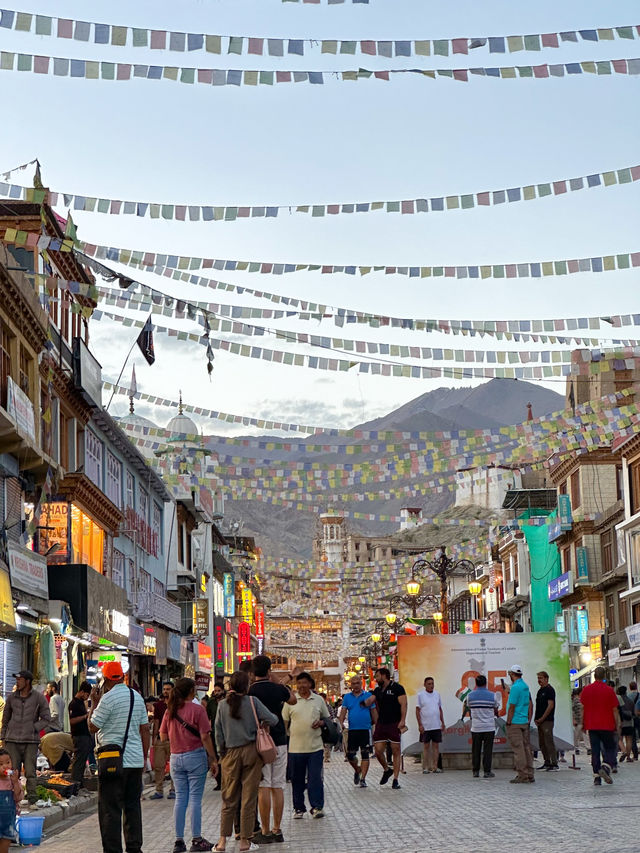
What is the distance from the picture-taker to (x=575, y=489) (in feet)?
214

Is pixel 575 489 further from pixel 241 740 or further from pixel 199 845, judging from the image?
pixel 199 845

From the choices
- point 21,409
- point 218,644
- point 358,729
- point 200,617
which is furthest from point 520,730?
point 218,644

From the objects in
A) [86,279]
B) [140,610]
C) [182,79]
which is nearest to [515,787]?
[182,79]

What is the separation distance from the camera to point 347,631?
192750mm

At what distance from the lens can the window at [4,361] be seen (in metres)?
26.6

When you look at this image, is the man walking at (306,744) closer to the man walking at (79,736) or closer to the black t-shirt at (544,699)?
the man walking at (79,736)

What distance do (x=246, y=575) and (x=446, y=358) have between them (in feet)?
283

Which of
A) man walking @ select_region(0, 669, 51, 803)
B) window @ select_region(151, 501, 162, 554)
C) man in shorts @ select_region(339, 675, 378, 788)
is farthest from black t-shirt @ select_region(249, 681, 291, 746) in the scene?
window @ select_region(151, 501, 162, 554)

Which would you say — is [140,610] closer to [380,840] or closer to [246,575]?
[380,840]

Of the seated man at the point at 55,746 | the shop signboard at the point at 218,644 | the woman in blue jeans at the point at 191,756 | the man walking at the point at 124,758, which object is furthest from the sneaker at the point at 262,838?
the shop signboard at the point at 218,644

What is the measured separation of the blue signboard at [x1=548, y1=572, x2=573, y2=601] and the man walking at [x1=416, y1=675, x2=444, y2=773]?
40.6 meters

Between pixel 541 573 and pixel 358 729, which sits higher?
pixel 541 573

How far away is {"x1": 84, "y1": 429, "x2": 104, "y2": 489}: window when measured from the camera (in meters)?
37.5

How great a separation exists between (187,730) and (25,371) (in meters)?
17.9
